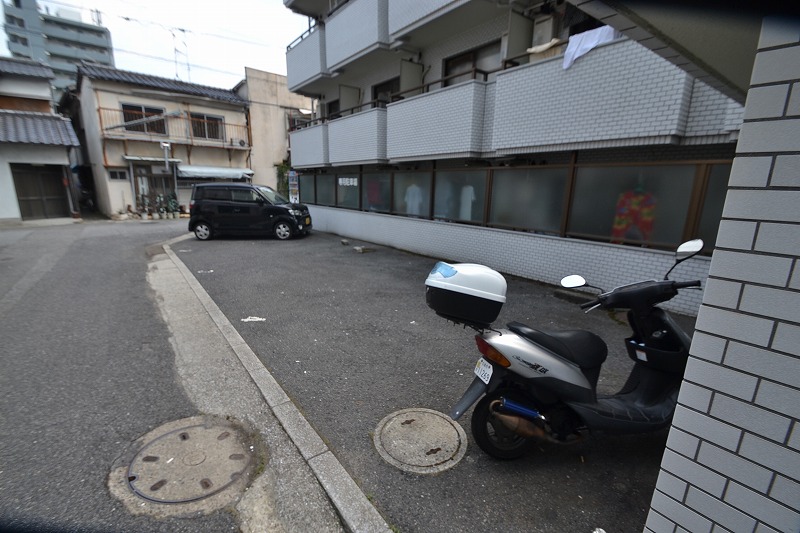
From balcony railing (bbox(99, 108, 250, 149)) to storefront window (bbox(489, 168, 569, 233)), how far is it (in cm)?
1898

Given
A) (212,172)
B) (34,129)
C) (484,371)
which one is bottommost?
(484,371)

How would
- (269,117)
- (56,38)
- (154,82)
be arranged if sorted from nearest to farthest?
(154,82) < (269,117) < (56,38)

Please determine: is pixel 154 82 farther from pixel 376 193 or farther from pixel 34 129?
pixel 376 193

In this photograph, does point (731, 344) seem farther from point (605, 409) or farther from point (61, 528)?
point (61, 528)

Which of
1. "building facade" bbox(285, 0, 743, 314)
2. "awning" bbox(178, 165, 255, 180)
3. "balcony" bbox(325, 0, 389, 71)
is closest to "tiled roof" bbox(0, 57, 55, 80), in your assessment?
"awning" bbox(178, 165, 255, 180)

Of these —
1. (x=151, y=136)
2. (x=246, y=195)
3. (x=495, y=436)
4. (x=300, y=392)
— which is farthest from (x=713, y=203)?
(x=151, y=136)

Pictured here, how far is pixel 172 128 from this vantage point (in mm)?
19312

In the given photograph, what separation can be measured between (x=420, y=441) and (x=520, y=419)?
2.50 feet

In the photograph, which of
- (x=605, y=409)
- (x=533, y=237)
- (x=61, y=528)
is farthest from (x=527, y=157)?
(x=61, y=528)

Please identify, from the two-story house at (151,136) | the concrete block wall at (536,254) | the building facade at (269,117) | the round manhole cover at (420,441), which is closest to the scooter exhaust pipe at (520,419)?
the round manhole cover at (420,441)

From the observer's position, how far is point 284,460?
7.79ft

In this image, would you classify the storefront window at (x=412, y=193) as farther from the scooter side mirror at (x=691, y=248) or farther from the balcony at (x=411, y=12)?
the scooter side mirror at (x=691, y=248)

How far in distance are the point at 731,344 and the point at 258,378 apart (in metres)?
3.34

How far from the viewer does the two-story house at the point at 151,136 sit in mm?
17703
